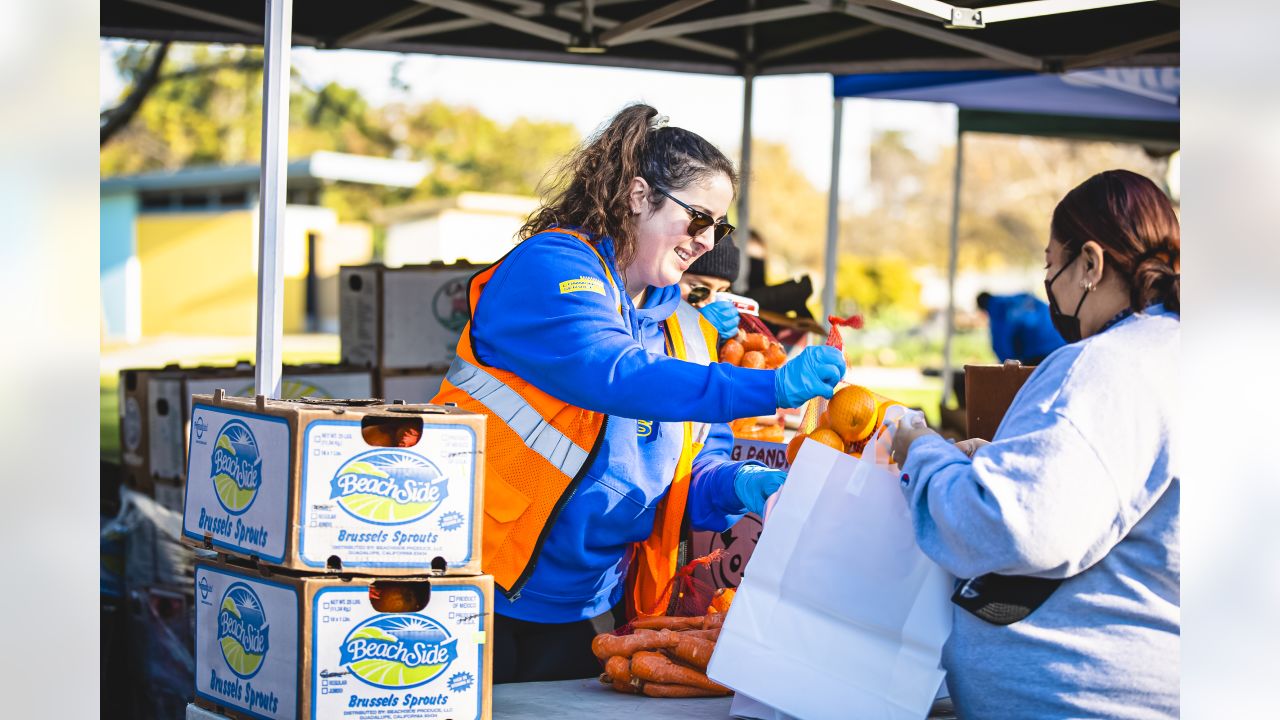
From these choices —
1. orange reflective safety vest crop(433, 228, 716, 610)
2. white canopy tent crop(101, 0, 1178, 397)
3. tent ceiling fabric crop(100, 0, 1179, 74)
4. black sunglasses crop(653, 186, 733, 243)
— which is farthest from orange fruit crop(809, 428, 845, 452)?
tent ceiling fabric crop(100, 0, 1179, 74)

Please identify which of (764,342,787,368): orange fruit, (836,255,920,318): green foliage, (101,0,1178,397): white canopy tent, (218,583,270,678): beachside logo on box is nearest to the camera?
(218,583,270,678): beachside logo on box

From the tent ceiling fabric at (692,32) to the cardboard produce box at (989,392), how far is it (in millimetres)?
2211

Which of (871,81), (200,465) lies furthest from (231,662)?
(871,81)

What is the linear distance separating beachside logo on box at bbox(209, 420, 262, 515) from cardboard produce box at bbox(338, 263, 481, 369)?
3148 mm

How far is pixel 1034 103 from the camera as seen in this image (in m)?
9.25

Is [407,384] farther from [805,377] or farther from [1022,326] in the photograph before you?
[1022,326]

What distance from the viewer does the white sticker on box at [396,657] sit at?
2.47 metres

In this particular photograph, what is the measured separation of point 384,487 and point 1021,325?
22.0 feet

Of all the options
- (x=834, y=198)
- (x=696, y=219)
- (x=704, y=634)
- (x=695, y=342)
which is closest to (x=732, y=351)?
(x=695, y=342)

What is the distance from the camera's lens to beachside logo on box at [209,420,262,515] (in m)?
2.60

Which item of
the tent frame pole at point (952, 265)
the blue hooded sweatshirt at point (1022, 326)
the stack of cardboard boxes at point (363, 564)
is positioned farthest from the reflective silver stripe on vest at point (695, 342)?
Result: the tent frame pole at point (952, 265)

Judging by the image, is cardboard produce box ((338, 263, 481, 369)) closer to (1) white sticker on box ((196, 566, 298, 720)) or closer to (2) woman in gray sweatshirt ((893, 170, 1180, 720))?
(1) white sticker on box ((196, 566, 298, 720))
